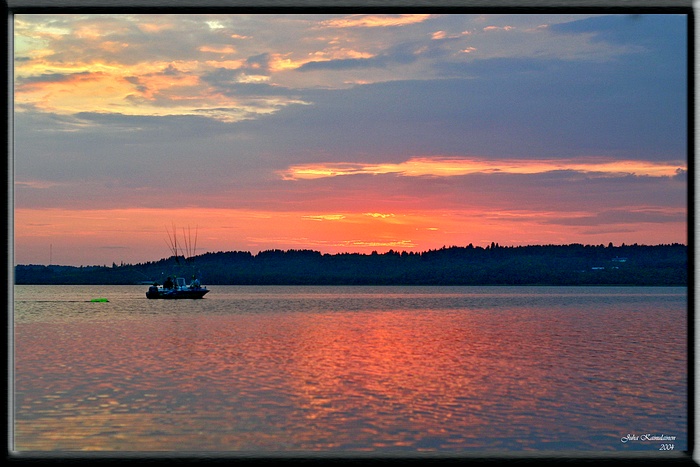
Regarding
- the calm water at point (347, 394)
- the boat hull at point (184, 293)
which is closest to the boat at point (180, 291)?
the boat hull at point (184, 293)

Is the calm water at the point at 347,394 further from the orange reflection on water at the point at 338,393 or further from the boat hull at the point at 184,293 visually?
the boat hull at the point at 184,293

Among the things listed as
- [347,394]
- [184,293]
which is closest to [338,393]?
[347,394]

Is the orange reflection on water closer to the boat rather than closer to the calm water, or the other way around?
the calm water

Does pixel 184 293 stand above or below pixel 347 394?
above

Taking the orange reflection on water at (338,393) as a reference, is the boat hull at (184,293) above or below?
above

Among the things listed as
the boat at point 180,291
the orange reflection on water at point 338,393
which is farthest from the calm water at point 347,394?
the boat at point 180,291

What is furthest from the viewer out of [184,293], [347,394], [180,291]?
[180,291]

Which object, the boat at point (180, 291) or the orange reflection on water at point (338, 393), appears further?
the boat at point (180, 291)

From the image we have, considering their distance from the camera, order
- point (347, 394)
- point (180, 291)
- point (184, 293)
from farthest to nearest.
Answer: point (180, 291) < point (184, 293) < point (347, 394)

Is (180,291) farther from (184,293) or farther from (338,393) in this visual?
(338,393)

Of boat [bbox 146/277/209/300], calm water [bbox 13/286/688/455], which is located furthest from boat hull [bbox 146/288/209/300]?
calm water [bbox 13/286/688/455]

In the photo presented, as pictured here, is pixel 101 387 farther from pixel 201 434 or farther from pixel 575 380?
pixel 575 380

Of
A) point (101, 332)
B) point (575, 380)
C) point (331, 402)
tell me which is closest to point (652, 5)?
point (331, 402)

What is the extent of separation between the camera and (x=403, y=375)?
80.3 feet
